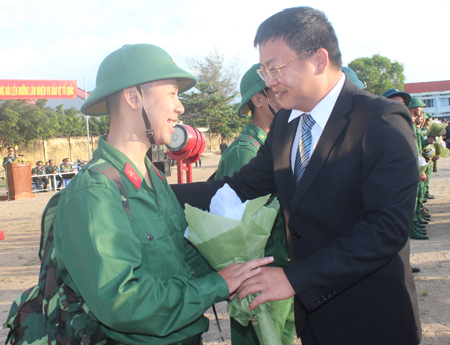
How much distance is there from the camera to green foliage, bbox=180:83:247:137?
34250mm

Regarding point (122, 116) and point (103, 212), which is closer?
Result: point (103, 212)

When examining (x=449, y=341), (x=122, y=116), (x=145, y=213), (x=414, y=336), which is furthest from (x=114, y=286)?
(x=449, y=341)

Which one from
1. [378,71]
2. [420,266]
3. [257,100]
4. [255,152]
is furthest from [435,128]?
[378,71]

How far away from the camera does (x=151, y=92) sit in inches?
73.7

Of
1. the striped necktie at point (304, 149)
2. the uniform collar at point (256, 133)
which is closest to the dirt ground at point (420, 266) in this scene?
the uniform collar at point (256, 133)

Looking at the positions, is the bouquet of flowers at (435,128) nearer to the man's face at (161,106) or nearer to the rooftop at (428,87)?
the man's face at (161,106)

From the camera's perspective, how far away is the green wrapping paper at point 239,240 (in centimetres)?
171

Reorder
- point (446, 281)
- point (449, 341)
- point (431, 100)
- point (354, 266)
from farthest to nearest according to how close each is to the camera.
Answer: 1. point (431, 100)
2. point (446, 281)
3. point (449, 341)
4. point (354, 266)

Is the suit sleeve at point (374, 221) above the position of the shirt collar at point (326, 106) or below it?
below

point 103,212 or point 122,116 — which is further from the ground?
point 122,116

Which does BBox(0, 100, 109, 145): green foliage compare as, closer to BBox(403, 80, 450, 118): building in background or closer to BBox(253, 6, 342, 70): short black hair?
BBox(253, 6, 342, 70): short black hair

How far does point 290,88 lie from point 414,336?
1.36 meters

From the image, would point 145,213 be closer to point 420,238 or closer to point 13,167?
point 420,238

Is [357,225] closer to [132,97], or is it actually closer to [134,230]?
[134,230]
